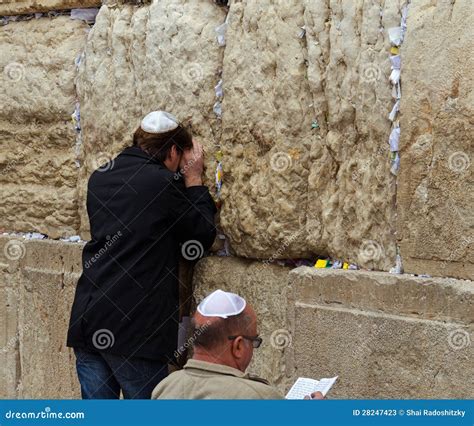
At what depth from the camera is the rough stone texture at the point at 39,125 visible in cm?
691

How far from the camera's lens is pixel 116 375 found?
558 centimetres

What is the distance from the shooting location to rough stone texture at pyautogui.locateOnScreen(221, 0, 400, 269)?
16.6ft

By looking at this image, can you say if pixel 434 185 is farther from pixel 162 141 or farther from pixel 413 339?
pixel 162 141

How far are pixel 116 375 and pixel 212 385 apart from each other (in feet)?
5.47

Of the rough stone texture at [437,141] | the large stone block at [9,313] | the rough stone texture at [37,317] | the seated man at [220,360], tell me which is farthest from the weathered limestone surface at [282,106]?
the large stone block at [9,313]

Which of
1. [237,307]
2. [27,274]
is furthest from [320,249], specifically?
[27,274]

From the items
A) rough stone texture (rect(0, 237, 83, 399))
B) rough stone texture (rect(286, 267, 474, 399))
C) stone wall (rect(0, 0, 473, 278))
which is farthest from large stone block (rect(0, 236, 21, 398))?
rough stone texture (rect(286, 267, 474, 399))

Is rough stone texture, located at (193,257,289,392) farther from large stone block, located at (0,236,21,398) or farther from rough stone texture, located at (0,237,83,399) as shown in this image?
large stone block, located at (0,236,21,398)

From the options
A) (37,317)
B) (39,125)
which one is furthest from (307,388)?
(39,125)

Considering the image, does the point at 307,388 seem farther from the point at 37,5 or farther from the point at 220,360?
the point at 37,5

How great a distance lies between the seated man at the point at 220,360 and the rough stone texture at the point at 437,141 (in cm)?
96

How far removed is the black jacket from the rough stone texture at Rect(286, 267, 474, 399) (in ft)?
1.89

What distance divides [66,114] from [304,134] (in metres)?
1.93

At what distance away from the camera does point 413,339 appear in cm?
482
